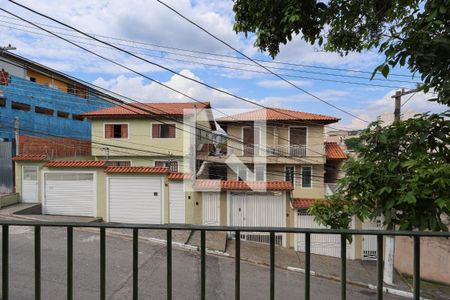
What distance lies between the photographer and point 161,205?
12734 millimetres

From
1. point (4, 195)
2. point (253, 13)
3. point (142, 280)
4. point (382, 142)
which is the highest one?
point (253, 13)

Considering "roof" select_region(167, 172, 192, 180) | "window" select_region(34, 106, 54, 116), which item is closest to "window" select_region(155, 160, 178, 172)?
"roof" select_region(167, 172, 192, 180)

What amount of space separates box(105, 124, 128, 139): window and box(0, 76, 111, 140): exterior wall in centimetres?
479

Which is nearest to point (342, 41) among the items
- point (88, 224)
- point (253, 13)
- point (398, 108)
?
point (253, 13)

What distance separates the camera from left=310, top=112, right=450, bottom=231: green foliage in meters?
2.21

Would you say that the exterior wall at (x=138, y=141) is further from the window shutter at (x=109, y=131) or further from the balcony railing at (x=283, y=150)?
the balcony railing at (x=283, y=150)

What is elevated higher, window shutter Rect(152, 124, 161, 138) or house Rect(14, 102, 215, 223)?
window shutter Rect(152, 124, 161, 138)

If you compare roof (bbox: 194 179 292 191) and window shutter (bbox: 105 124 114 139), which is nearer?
roof (bbox: 194 179 292 191)

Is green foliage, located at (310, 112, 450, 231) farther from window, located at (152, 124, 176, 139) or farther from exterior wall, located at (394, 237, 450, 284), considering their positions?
window, located at (152, 124, 176, 139)

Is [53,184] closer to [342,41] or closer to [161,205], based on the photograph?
[161,205]

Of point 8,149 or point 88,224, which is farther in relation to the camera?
point 8,149

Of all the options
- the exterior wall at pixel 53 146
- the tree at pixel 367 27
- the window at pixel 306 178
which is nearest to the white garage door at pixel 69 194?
the exterior wall at pixel 53 146

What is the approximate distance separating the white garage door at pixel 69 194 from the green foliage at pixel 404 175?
12.2m

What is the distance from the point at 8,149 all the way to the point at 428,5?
56.5ft
